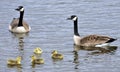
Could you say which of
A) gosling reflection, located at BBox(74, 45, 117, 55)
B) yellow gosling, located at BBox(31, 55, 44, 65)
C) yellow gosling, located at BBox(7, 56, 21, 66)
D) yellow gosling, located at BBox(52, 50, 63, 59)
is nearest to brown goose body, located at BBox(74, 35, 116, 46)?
gosling reflection, located at BBox(74, 45, 117, 55)

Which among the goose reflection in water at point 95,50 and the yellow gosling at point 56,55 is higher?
the yellow gosling at point 56,55

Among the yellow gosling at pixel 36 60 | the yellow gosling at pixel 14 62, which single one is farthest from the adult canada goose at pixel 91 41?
the yellow gosling at pixel 14 62

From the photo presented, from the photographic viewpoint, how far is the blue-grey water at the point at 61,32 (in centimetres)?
2290

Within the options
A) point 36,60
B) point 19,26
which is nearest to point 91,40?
point 36,60

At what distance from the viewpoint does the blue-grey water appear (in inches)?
902

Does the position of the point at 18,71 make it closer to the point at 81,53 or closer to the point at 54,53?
the point at 54,53

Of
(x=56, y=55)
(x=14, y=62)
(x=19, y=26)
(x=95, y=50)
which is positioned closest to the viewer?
(x=14, y=62)

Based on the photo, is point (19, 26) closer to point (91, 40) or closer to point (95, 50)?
point (91, 40)

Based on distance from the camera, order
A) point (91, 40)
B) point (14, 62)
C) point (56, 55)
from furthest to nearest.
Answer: point (91, 40), point (56, 55), point (14, 62)

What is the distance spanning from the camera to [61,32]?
28766 mm

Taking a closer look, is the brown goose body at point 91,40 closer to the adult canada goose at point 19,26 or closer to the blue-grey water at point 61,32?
the blue-grey water at point 61,32

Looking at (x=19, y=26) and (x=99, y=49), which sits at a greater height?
(x=19, y=26)

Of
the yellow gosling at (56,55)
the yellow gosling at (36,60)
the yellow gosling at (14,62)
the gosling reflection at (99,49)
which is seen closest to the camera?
the yellow gosling at (14,62)

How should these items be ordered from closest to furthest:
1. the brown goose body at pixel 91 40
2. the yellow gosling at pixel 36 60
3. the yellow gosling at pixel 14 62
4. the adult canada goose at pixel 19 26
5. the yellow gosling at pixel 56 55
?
the yellow gosling at pixel 14 62 < the yellow gosling at pixel 36 60 < the yellow gosling at pixel 56 55 < the brown goose body at pixel 91 40 < the adult canada goose at pixel 19 26
